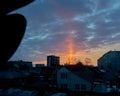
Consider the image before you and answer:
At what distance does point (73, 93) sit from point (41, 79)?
60.1 m

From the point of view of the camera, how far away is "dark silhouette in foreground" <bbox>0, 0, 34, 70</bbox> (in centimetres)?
112

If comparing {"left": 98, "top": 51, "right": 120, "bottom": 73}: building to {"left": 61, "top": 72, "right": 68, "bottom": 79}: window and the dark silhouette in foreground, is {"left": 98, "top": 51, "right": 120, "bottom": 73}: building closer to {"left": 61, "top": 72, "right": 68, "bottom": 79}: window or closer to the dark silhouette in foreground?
{"left": 61, "top": 72, "right": 68, "bottom": 79}: window

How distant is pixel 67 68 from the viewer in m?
61.3

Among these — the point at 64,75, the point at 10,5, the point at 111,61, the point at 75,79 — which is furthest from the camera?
the point at 111,61

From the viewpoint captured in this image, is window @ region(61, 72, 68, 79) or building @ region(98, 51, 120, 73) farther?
building @ region(98, 51, 120, 73)

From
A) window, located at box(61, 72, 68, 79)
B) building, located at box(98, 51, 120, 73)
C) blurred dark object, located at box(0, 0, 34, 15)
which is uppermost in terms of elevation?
building, located at box(98, 51, 120, 73)

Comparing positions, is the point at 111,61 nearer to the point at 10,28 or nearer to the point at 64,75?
the point at 64,75

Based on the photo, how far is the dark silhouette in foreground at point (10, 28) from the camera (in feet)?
3.67

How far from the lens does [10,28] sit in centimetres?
117

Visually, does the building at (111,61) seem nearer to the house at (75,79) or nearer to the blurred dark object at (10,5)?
the house at (75,79)

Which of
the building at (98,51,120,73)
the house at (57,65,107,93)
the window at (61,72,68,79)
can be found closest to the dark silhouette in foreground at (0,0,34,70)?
the house at (57,65,107,93)

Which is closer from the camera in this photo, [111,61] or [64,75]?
[64,75]

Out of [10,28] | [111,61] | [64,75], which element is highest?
[111,61]

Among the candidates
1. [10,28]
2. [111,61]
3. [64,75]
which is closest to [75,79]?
[64,75]
